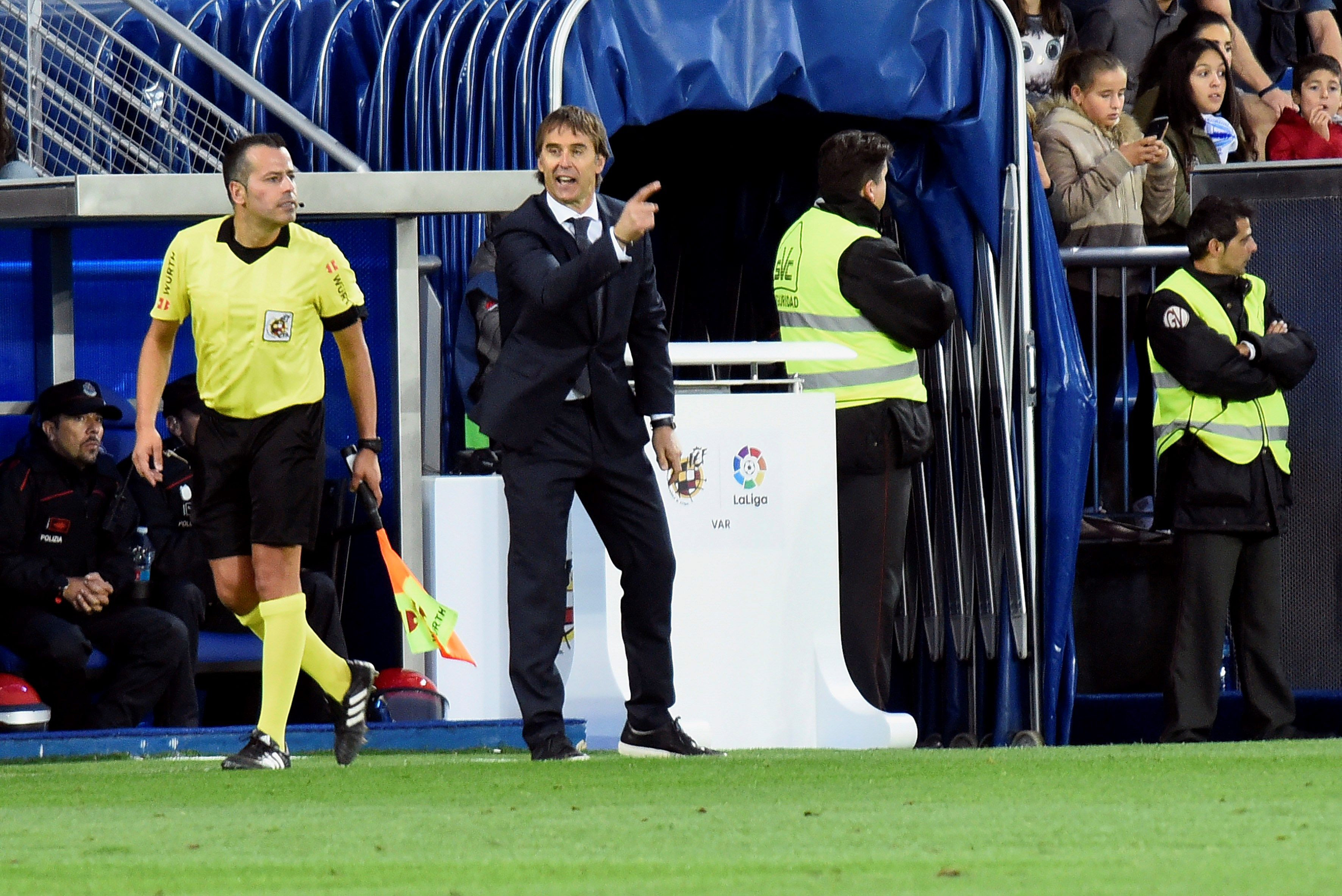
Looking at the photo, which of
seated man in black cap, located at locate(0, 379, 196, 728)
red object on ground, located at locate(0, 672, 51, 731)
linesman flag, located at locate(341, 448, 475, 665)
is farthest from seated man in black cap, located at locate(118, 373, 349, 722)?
linesman flag, located at locate(341, 448, 475, 665)

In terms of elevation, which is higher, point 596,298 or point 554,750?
point 596,298

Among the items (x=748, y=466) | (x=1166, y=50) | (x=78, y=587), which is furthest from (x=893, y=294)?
(x=1166, y=50)

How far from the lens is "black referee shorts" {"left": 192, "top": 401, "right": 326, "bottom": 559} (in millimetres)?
6270

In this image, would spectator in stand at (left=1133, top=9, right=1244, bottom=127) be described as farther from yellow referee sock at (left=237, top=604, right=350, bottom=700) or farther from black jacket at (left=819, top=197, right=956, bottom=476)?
yellow referee sock at (left=237, top=604, right=350, bottom=700)

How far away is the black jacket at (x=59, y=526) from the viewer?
8211 mm

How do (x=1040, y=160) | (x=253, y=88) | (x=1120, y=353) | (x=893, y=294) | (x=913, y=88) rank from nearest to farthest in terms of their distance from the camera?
(x=893, y=294)
(x=913, y=88)
(x=253, y=88)
(x=1120, y=353)
(x=1040, y=160)

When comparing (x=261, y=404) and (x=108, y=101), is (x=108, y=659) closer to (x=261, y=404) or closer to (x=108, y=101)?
(x=261, y=404)

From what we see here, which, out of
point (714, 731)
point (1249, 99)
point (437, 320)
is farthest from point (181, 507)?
point (1249, 99)

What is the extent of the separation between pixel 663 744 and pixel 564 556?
2.11 feet

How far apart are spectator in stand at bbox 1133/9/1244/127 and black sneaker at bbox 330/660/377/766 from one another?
16.8 ft

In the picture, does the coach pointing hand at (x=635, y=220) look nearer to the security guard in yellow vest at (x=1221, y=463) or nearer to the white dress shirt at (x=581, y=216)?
the white dress shirt at (x=581, y=216)

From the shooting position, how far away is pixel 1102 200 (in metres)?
9.40

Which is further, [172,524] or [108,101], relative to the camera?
[108,101]

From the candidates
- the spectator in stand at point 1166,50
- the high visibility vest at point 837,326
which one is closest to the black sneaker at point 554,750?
the high visibility vest at point 837,326
